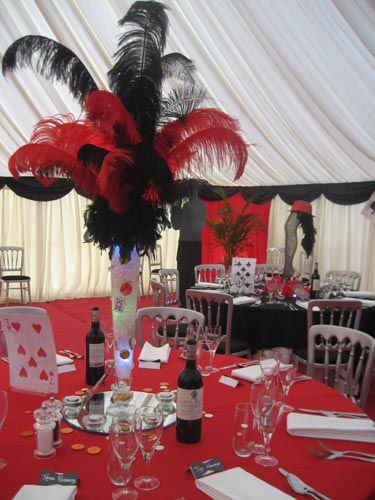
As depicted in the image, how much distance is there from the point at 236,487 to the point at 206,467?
0.40 feet

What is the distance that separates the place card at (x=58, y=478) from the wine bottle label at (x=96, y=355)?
0.62m

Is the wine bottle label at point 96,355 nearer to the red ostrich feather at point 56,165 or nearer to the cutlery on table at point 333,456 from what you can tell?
the red ostrich feather at point 56,165

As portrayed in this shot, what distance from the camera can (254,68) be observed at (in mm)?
4863

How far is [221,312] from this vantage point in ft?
12.6

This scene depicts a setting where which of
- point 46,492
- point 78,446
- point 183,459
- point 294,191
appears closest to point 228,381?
point 183,459

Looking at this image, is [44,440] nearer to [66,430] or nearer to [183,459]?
[66,430]

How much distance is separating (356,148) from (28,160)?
16.2 ft

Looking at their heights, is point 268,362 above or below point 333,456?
above

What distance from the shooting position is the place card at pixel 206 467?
3.90 ft

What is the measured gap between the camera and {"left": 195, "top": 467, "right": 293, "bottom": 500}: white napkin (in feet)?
Result: 3.56

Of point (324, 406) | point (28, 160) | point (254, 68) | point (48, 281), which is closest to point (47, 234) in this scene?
point (48, 281)

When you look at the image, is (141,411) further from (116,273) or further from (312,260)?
(312,260)

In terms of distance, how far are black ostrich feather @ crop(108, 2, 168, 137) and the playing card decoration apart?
2424 mm

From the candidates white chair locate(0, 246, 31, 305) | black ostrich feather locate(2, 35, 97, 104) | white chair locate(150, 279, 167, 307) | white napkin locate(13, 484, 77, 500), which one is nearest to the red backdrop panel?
white chair locate(0, 246, 31, 305)
